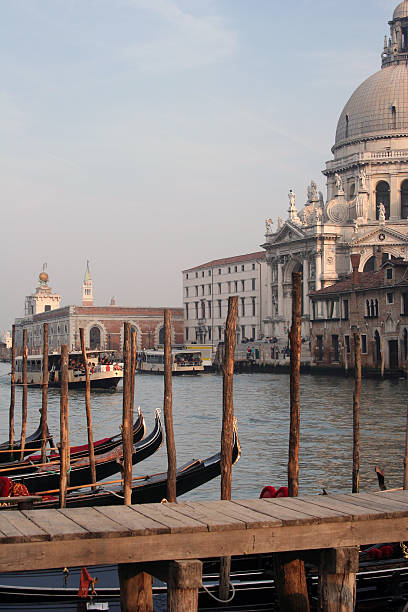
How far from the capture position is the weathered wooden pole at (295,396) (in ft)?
29.9

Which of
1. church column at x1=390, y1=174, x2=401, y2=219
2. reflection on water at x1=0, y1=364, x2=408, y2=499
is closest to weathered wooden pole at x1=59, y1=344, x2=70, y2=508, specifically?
reflection on water at x1=0, y1=364, x2=408, y2=499

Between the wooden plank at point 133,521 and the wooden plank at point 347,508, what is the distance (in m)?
1.33

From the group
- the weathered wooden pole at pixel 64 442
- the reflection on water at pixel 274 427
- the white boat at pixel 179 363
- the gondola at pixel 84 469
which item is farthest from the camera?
the white boat at pixel 179 363

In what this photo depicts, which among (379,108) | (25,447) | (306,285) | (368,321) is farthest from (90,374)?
(379,108)

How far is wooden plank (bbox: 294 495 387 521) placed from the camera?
21.2ft

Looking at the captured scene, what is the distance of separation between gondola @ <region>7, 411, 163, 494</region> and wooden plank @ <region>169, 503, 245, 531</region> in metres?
5.67

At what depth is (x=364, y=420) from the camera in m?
23.2

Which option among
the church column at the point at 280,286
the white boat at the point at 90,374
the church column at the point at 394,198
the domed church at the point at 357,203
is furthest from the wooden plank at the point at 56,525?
the church column at the point at 280,286

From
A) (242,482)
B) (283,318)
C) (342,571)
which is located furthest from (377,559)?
(283,318)

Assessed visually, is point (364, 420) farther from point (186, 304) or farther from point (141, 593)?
point (186, 304)

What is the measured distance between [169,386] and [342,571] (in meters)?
5.47

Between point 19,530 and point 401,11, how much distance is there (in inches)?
2460

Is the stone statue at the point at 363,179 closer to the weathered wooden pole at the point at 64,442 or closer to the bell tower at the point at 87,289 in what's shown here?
the weathered wooden pole at the point at 64,442

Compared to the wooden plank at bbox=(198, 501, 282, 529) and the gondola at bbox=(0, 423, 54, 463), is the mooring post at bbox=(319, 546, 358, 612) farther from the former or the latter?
the gondola at bbox=(0, 423, 54, 463)
